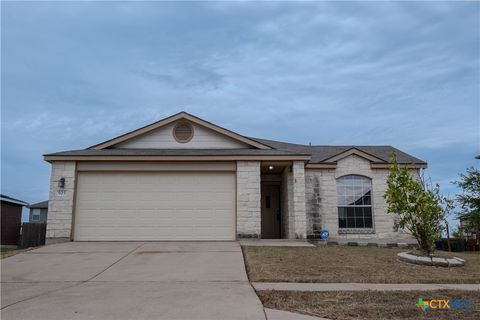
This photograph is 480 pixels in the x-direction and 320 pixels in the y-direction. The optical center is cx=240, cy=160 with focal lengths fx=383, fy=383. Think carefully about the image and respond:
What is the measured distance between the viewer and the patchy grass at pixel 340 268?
Answer: 7.94 meters

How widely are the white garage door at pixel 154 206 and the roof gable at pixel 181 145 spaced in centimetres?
185

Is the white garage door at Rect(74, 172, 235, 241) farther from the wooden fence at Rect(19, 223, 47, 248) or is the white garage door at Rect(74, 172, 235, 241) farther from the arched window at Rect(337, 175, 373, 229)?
the wooden fence at Rect(19, 223, 47, 248)

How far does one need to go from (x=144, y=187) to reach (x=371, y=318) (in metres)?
10.4

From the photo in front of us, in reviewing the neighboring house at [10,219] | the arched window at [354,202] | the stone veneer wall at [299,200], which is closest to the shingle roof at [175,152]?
the stone veneer wall at [299,200]

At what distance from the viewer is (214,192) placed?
46.3 ft

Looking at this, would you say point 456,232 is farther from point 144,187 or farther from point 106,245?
point 106,245

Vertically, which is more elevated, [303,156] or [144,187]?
[303,156]

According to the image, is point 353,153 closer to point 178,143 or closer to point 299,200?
point 299,200

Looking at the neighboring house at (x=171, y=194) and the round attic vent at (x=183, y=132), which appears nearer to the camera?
the neighboring house at (x=171, y=194)

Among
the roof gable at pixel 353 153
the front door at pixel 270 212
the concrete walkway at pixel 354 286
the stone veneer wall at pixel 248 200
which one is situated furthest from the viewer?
the front door at pixel 270 212

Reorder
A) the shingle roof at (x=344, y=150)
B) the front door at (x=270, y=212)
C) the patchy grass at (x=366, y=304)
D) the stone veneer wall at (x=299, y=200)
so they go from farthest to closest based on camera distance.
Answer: the front door at (x=270, y=212) → the shingle roof at (x=344, y=150) → the stone veneer wall at (x=299, y=200) → the patchy grass at (x=366, y=304)

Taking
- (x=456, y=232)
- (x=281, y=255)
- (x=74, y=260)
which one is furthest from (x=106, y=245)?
(x=456, y=232)

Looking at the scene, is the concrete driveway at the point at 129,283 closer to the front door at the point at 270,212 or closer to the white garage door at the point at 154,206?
the white garage door at the point at 154,206

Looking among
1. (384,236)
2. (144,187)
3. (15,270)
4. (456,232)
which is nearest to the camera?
(15,270)
